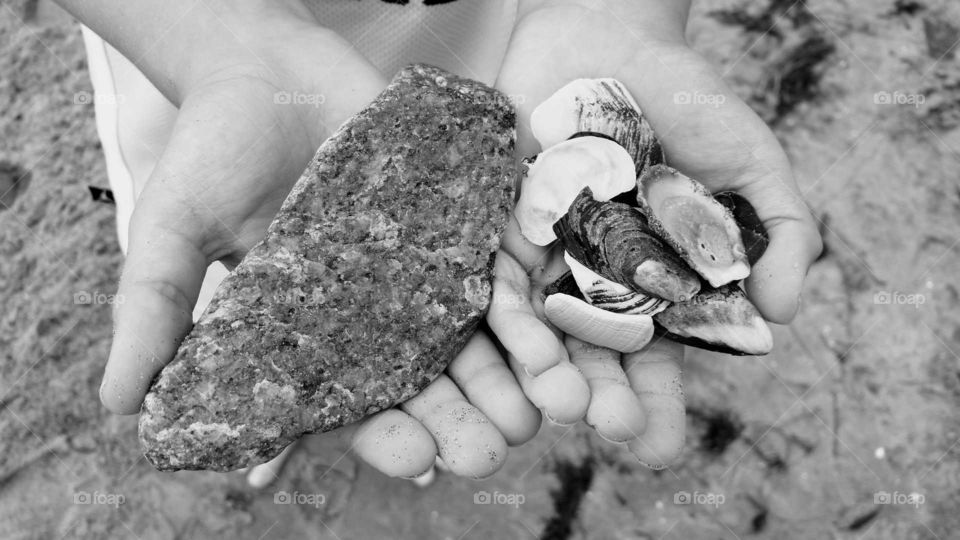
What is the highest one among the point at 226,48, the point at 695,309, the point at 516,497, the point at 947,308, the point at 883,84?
the point at 226,48

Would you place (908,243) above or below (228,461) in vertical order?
below

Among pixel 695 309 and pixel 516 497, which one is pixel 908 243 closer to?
pixel 695 309

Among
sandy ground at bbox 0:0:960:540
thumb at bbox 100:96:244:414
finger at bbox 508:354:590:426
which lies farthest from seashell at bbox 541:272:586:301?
sandy ground at bbox 0:0:960:540

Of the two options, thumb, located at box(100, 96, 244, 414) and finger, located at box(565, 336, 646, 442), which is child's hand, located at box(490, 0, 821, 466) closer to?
finger, located at box(565, 336, 646, 442)

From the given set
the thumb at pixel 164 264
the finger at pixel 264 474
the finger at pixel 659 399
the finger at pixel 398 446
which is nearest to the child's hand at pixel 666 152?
the finger at pixel 659 399

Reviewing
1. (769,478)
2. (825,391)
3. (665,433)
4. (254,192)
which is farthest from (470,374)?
(825,391)

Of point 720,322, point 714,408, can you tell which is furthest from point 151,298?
point 714,408
